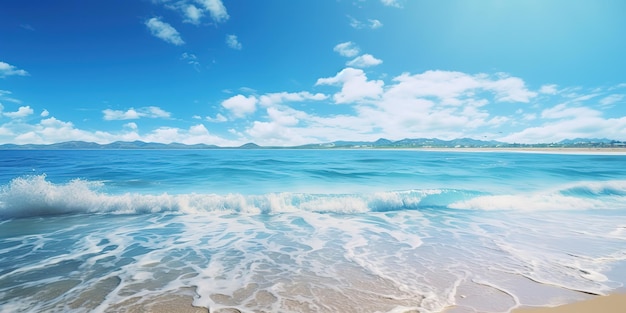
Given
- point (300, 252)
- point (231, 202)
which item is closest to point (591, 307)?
point (300, 252)

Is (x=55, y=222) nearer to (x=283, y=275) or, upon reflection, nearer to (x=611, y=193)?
(x=283, y=275)

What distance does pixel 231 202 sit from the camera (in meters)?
12.5

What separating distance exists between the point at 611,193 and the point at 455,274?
64.4 ft

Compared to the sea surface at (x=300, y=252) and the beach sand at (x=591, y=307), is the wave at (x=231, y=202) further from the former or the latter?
the beach sand at (x=591, y=307)

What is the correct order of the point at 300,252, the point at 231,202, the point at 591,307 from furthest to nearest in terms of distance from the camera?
the point at 231,202
the point at 300,252
the point at 591,307

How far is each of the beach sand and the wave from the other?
8.20 meters

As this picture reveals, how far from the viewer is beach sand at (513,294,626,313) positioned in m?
4.17

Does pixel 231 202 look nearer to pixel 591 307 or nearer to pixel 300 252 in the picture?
pixel 300 252

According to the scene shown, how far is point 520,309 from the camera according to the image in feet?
A: 13.8

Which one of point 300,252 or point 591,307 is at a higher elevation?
point 591,307

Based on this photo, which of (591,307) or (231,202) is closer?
(591,307)

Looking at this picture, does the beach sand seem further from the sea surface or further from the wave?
the wave

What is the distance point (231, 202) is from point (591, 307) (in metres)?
11.5

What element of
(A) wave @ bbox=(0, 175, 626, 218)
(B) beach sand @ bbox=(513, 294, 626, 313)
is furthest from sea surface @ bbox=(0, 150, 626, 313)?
(B) beach sand @ bbox=(513, 294, 626, 313)
